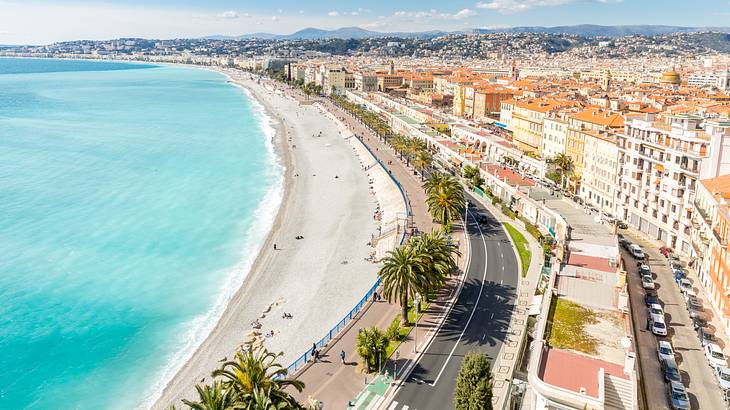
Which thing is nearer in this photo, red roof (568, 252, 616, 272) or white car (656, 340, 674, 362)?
white car (656, 340, 674, 362)

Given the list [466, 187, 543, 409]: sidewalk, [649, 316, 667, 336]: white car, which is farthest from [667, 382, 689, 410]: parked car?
[466, 187, 543, 409]: sidewalk

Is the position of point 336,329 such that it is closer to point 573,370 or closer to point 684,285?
point 573,370

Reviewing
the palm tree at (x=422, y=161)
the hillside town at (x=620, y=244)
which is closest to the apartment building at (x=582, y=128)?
the hillside town at (x=620, y=244)

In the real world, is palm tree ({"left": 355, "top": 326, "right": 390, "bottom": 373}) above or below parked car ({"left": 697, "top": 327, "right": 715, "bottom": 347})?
above

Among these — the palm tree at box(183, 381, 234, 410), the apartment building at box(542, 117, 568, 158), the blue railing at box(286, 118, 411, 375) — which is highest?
the apartment building at box(542, 117, 568, 158)

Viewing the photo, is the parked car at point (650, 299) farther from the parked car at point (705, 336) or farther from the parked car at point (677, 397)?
the parked car at point (677, 397)

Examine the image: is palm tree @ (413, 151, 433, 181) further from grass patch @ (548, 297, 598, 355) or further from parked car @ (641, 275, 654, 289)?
grass patch @ (548, 297, 598, 355)

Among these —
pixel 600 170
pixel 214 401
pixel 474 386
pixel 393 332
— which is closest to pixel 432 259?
pixel 393 332
